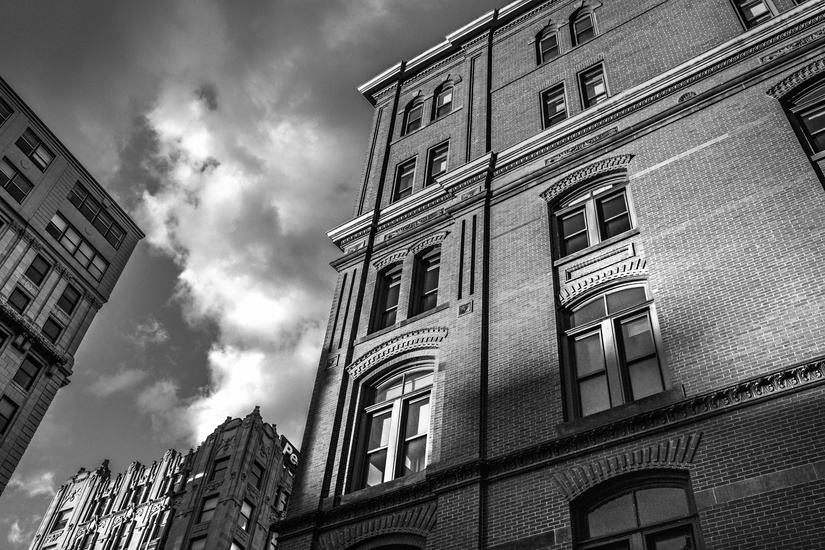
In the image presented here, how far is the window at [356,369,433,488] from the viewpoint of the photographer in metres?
17.9

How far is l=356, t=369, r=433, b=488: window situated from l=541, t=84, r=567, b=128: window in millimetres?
10060

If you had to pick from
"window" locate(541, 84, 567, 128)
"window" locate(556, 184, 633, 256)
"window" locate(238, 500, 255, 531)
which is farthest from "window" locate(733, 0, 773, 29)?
"window" locate(238, 500, 255, 531)

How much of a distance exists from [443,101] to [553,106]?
6099 mm

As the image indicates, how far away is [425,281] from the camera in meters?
23.0

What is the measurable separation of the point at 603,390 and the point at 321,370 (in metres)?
8.61

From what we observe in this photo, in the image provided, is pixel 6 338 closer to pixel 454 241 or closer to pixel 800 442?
pixel 454 241

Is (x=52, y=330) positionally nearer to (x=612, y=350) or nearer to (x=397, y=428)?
(x=397, y=428)

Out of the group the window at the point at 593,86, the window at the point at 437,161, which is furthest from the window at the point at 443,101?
the window at the point at 593,86

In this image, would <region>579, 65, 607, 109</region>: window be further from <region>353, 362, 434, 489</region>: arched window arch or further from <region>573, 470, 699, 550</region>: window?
<region>573, 470, 699, 550</region>: window

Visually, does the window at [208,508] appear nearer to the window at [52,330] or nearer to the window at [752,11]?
the window at [52,330]

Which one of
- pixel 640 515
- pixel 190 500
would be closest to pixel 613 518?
pixel 640 515

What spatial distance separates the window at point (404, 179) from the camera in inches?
1081

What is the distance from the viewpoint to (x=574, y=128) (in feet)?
74.7

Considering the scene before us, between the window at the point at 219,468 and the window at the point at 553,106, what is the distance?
3841 cm
